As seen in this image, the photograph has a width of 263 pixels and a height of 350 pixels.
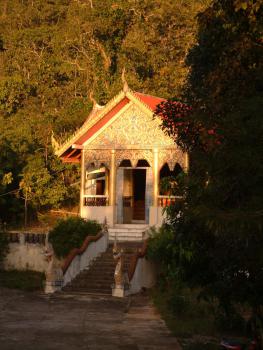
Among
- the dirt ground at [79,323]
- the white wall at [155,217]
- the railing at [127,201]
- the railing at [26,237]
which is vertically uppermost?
the railing at [127,201]

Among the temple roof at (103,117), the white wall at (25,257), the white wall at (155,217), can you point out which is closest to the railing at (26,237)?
the white wall at (25,257)

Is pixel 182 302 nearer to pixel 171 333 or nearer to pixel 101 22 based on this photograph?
pixel 171 333

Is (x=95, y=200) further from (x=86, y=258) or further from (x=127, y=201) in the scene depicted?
(x=86, y=258)

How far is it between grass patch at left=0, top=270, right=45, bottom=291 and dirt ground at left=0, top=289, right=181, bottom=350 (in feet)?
3.44

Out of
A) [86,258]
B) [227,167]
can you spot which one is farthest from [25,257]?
[227,167]

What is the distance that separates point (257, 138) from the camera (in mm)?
8172

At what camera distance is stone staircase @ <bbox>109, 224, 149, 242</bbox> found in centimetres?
2600

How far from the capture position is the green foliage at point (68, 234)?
23.2m

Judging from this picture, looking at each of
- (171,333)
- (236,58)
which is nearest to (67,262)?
(171,333)

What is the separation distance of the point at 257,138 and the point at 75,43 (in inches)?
1606

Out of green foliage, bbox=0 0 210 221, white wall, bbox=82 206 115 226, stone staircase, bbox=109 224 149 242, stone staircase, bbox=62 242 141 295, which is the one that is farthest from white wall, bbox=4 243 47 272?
green foliage, bbox=0 0 210 221

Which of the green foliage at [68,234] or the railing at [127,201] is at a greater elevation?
the railing at [127,201]

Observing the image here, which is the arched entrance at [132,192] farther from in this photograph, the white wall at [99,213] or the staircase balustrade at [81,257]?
the staircase balustrade at [81,257]

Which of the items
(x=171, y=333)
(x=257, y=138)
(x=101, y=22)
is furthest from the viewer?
(x=101, y=22)
